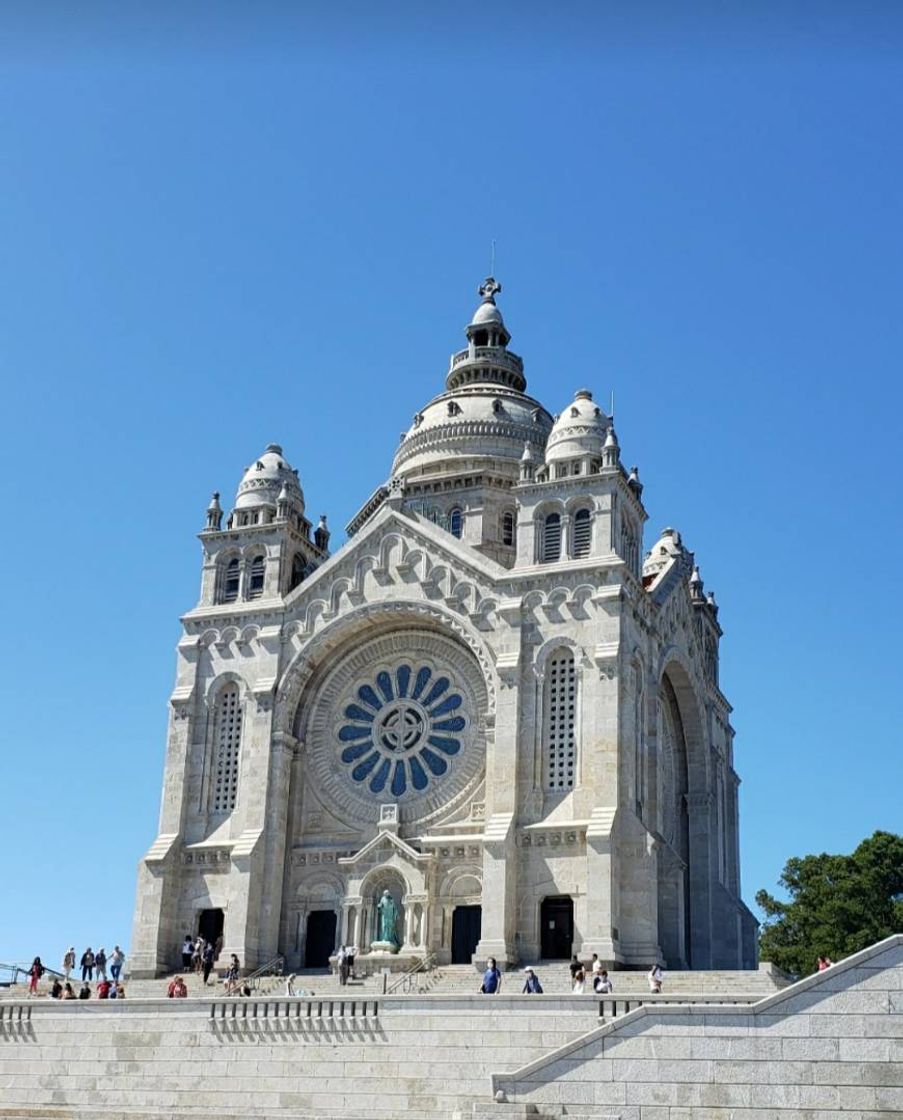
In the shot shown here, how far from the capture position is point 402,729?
50.9 m

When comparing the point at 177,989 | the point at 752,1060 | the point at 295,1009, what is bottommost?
the point at 752,1060

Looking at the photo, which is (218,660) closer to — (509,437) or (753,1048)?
(509,437)

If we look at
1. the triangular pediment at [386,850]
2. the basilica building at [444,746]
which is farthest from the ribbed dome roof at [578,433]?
the triangular pediment at [386,850]

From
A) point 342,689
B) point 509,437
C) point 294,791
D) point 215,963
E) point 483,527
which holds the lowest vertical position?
point 215,963

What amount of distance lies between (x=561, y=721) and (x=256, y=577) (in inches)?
539

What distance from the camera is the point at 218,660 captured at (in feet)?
176

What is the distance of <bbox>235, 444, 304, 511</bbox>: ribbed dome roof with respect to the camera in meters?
56.0

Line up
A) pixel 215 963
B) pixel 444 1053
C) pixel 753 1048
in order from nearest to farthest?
pixel 753 1048 → pixel 444 1053 → pixel 215 963

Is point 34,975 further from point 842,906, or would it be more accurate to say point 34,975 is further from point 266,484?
point 842,906

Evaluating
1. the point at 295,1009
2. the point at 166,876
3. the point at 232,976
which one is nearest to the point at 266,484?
the point at 166,876

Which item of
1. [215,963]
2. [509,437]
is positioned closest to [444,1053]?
[215,963]

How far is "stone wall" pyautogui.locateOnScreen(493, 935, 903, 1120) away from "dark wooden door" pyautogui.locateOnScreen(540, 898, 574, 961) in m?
14.3

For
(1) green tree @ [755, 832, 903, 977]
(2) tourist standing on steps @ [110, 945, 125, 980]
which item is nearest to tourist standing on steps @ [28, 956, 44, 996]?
(2) tourist standing on steps @ [110, 945, 125, 980]

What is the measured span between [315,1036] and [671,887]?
17332 millimetres
